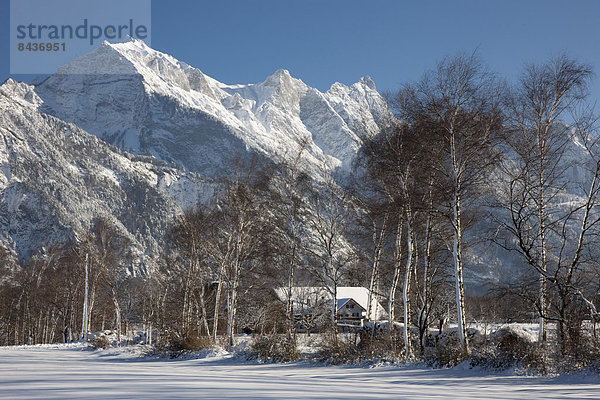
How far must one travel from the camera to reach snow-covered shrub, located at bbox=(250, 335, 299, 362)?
1532 cm

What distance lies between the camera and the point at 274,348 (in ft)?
51.3

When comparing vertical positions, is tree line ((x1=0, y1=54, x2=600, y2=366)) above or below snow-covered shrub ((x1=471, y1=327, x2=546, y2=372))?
above

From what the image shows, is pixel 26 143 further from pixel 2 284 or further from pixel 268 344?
pixel 268 344

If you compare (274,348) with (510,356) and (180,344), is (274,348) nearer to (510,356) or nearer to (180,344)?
(180,344)

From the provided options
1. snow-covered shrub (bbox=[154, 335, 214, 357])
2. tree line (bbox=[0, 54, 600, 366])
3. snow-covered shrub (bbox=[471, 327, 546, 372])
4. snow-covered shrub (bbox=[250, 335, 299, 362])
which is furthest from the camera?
snow-covered shrub (bbox=[154, 335, 214, 357])

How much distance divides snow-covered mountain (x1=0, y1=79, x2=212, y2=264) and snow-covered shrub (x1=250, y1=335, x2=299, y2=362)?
118m

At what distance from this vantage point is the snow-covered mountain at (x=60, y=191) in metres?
142

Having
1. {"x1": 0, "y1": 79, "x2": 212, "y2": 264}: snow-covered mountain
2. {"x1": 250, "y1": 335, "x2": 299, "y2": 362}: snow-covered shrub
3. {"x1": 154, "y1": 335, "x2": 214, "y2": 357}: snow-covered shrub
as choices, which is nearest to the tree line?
{"x1": 154, "y1": 335, "x2": 214, "y2": 357}: snow-covered shrub

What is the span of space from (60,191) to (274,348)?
6280 inches

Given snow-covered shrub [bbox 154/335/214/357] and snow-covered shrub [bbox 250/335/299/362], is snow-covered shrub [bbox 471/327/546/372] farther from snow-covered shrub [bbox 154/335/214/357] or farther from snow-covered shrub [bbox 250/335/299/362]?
snow-covered shrub [bbox 154/335/214/357]

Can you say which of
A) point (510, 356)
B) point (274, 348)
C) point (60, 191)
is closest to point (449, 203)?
point (510, 356)

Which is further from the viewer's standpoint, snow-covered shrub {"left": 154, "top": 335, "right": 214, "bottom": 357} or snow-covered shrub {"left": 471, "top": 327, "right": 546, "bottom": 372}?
snow-covered shrub {"left": 154, "top": 335, "right": 214, "bottom": 357}

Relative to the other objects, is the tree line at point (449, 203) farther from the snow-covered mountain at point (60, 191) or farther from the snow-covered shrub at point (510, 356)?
the snow-covered mountain at point (60, 191)

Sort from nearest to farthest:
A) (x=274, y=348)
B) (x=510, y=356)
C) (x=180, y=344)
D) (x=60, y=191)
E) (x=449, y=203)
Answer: (x=510, y=356)
(x=449, y=203)
(x=274, y=348)
(x=180, y=344)
(x=60, y=191)
